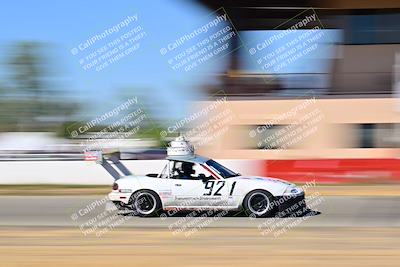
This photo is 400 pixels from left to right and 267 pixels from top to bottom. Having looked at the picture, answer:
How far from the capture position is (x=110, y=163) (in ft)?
85.1

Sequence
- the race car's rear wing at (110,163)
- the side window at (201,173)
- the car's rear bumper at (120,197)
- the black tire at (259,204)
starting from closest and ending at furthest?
the black tire at (259,204) → the side window at (201,173) → the car's rear bumper at (120,197) → the race car's rear wing at (110,163)

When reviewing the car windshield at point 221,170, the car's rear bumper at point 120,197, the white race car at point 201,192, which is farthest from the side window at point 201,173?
the car's rear bumper at point 120,197

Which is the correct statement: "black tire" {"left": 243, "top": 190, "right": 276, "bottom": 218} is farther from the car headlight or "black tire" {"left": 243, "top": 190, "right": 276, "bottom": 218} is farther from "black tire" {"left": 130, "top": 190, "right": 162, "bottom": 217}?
"black tire" {"left": 130, "top": 190, "right": 162, "bottom": 217}

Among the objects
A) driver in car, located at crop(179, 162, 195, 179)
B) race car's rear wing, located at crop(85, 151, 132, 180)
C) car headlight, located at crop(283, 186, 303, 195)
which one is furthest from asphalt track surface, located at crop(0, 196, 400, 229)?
race car's rear wing, located at crop(85, 151, 132, 180)

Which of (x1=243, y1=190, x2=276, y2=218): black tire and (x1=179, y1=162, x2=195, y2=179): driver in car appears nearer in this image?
(x1=243, y1=190, x2=276, y2=218): black tire

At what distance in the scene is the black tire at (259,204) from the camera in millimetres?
13883

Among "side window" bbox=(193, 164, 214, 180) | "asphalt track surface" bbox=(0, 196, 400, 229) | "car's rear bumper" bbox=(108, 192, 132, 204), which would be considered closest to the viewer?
"asphalt track surface" bbox=(0, 196, 400, 229)

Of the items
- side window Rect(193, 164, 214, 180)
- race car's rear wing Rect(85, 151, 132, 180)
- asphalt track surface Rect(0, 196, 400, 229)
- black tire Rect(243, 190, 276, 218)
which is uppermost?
race car's rear wing Rect(85, 151, 132, 180)

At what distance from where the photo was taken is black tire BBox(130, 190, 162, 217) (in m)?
14.4

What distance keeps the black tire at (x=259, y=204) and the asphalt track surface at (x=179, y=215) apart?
0.61 ft

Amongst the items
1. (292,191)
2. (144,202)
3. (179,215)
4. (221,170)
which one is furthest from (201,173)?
(292,191)

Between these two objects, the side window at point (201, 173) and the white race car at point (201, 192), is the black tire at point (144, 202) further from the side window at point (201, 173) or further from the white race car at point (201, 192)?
the side window at point (201, 173)

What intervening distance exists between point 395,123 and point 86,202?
13.9 m

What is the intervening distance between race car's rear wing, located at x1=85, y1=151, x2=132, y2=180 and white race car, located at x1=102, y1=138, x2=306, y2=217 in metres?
11.0
